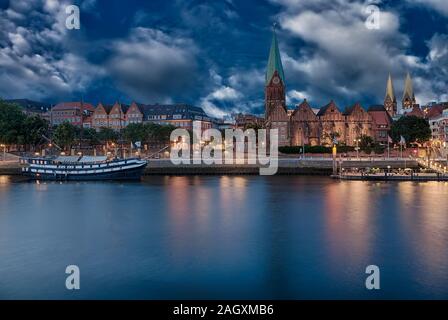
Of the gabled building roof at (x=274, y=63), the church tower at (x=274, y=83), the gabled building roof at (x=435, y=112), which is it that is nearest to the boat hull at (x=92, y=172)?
the church tower at (x=274, y=83)

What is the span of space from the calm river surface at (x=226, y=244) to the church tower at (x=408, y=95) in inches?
5712

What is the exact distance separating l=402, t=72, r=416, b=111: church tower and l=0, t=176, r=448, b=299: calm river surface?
14509 centimetres

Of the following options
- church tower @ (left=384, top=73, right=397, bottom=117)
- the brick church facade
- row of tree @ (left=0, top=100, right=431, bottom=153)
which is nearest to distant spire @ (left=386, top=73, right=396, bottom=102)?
church tower @ (left=384, top=73, right=397, bottom=117)

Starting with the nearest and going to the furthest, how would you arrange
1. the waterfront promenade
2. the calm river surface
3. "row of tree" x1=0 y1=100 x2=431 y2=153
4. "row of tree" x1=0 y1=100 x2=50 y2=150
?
the calm river surface → the waterfront promenade → "row of tree" x1=0 y1=100 x2=50 y2=150 → "row of tree" x1=0 y1=100 x2=431 y2=153

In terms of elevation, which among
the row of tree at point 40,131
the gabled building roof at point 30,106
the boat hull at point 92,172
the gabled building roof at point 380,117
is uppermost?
the gabled building roof at point 30,106

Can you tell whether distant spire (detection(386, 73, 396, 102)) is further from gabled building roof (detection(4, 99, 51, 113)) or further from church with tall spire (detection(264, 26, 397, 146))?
gabled building roof (detection(4, 99, 51, 113))

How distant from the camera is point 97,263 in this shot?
2395 centimetres

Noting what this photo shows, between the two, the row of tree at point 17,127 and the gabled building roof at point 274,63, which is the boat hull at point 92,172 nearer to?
the row of tree at point 17,127

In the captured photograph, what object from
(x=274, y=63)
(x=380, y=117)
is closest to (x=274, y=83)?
(x=274, y=63)

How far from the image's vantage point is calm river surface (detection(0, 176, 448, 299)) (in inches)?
789

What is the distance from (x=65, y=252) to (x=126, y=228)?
7.33 meters

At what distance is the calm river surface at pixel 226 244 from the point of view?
20.0 m

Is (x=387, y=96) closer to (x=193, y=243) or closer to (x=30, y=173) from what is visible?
(x=30, y=173)
